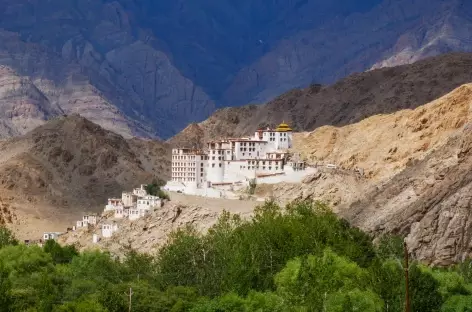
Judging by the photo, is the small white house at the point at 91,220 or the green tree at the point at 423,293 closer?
the green tree at the point at 423,293

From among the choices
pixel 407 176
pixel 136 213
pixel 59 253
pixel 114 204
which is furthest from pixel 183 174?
pixel 407 176

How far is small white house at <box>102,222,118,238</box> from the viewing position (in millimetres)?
124312

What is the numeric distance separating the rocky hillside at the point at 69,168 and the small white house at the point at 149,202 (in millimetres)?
32152

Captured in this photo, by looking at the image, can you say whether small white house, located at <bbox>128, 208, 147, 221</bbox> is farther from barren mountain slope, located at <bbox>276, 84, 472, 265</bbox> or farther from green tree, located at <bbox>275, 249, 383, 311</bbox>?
green tree, located at <bbox>275, 249, 383, 311</bbox>

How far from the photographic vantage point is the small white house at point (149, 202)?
397 ft

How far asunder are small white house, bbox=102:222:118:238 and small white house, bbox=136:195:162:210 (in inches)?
155

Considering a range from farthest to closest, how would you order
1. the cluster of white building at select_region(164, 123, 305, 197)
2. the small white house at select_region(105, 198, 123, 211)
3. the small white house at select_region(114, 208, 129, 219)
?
the small white house at select_region(105, 198, 123, 211)
the small white house at select_region(114, 208, 129, 219)
the cluster of white building at select_region(164, 123, 305, 197)

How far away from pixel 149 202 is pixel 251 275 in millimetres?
45562

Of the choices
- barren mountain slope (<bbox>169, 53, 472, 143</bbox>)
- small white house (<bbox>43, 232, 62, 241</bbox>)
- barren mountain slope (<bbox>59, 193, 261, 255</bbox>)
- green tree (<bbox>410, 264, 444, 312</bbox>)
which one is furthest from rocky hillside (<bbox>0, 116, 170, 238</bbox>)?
green tree (<bbox>410, 264, 444, 312</bbox>)

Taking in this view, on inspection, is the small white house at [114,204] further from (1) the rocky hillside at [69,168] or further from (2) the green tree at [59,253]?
(2) the green tree at [59,253]

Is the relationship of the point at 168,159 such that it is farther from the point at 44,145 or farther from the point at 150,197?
the point at 150,197

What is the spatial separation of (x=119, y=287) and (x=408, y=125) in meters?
62.3

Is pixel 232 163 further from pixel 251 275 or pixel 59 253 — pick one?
pixel 251 275

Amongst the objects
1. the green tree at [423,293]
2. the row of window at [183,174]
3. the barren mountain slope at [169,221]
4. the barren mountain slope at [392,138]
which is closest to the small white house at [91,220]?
the barren mountain slope at [169,221]
